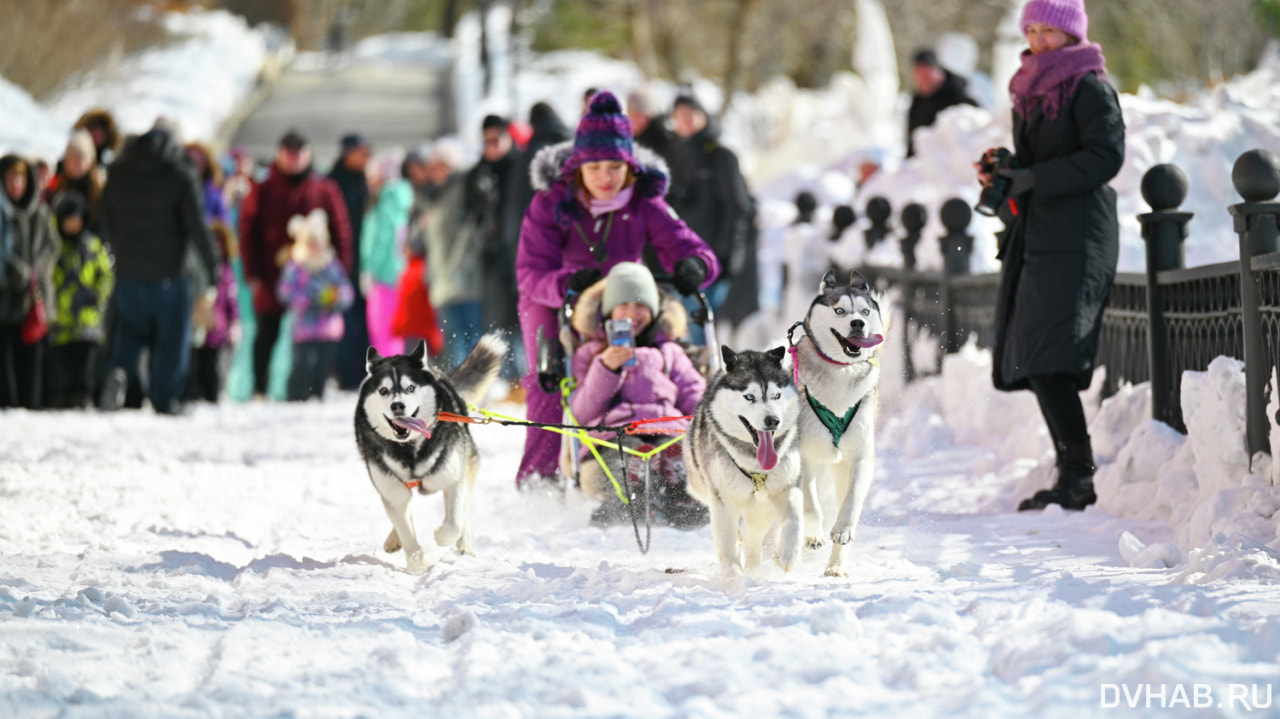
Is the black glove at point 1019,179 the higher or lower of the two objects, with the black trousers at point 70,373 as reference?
higher

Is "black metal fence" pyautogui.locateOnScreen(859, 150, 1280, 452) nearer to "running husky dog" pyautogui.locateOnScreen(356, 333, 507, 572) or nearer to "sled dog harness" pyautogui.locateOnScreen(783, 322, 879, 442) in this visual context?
"sled dog harness" pyautogui.locateOnScreen(783, 322, 879, 442)

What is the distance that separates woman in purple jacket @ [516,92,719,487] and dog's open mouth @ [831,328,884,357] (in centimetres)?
233

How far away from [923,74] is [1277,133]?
4.62 meters

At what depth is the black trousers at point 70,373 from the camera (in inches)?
529

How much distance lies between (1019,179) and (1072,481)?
1.34m

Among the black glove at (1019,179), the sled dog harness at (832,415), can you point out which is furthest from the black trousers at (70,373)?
the sled dog harness at (832,415)

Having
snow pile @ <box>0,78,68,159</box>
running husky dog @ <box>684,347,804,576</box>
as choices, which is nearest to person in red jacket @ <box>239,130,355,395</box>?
snow pile @ <box>0,78,68,159</box>

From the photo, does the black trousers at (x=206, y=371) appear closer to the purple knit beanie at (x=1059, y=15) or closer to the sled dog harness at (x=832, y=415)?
the purple knit beanie at (x=1059, y=15)

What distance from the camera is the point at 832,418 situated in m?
5.66

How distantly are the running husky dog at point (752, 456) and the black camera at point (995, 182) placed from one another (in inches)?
88.8

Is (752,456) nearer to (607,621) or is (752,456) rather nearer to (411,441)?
(607,621)

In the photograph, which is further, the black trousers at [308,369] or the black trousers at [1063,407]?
the black trousers at [308,369]

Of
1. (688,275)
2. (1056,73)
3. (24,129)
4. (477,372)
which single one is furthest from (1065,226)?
(24,129)

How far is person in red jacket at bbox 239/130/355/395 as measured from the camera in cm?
1438
